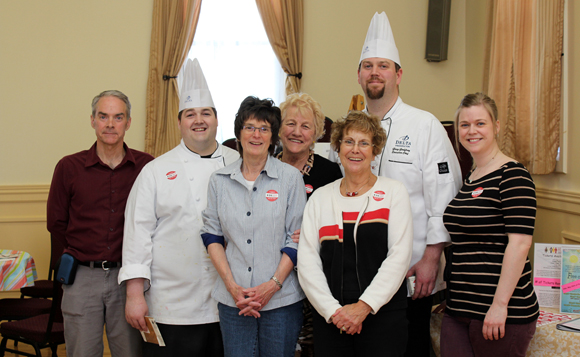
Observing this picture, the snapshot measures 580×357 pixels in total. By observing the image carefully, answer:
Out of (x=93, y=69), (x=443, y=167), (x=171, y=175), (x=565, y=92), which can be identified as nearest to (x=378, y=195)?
(x=443, y=167)

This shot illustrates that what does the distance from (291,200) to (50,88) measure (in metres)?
3.69

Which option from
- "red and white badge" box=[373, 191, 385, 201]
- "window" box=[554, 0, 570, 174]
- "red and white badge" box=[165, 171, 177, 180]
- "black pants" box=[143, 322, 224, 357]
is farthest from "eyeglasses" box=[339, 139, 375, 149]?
"window" box=[554, 0, 570, 174]

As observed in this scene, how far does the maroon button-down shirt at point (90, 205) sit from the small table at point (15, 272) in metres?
0.91

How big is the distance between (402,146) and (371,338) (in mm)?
861

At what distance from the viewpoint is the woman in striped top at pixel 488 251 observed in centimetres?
154

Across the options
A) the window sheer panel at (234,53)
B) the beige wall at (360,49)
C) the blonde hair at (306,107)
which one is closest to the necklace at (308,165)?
the blonde hair at (306,107)

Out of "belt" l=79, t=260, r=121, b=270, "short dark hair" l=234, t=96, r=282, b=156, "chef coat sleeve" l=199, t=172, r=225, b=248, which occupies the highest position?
"short dark hair" l=234, t=96, r=282, b=156

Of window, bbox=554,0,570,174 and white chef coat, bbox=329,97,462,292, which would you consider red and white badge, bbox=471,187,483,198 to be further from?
window, bbox=554,0,570,174

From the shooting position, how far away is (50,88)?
4371 millimetres

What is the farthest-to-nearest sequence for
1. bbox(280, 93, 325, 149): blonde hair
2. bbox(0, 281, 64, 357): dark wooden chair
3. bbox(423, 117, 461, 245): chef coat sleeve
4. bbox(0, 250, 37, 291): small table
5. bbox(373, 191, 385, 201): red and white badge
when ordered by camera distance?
bbox(0, 250, 37, 291): small table
bbox(0, 281, 64, 357): dark wooden chair
bbox(280, 93, 325, 149): blonde hair
bbox(423, 117, 461, 245): chef coat sleeve
bbox(373, 191, 385, 201): red and white badge

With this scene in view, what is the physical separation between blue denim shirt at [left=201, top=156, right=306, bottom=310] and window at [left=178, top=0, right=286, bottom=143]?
9.67ft

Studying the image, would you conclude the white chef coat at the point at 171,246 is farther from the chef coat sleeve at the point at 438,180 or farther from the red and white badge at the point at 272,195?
the chef coat sleeve at the point at 438,180

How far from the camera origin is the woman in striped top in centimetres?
154

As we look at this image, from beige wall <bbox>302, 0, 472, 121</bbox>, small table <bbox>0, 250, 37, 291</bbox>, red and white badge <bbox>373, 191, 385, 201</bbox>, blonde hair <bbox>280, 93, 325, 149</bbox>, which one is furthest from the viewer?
beige wall <bbox>302, 0, 472, 121</bbox>
